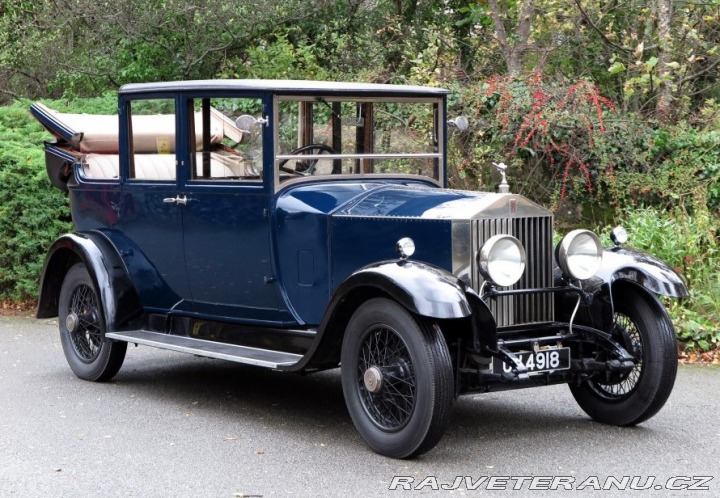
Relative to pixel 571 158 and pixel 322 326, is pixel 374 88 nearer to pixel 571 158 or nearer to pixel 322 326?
pixel 322 326

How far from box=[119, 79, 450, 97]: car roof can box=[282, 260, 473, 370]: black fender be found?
4.84 ft

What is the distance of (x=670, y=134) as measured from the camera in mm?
10711

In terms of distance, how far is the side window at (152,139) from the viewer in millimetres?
7039

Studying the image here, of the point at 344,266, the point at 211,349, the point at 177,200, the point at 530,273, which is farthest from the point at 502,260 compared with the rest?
the point at 177,200

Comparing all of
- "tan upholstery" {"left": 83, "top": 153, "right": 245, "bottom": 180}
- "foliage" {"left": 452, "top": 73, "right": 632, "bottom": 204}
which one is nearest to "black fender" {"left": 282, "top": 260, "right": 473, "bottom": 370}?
"tan upholstery" {"left": 83, "top": 153, "right": 245, "bottom": 180}

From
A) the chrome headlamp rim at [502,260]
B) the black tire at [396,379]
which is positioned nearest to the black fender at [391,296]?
the black tire at [396,379]

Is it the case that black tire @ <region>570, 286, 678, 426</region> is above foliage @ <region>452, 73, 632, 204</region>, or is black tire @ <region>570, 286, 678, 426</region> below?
below

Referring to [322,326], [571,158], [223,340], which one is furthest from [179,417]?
[571,158]

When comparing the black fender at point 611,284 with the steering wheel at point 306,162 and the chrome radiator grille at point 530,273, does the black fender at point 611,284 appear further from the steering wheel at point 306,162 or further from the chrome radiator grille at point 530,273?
the steering wheel at point 306,162

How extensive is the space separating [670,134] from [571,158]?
1.09 m

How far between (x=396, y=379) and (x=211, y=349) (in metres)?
1.61

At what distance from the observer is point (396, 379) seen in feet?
17.7

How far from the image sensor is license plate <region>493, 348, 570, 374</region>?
541cm

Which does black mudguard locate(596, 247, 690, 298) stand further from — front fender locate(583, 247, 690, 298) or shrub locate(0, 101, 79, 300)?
shrub locate(0, 101, 79, 300)
